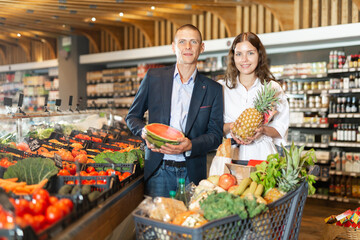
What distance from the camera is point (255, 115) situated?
2.37 meters

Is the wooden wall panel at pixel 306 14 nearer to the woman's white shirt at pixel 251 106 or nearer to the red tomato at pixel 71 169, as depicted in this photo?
the woman's white shirt at pixel 251 106

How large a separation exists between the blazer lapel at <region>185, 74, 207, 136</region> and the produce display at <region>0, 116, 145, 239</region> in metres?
0.53

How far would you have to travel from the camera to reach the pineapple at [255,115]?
2361mm

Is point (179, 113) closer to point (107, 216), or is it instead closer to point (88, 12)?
point (107, 216)

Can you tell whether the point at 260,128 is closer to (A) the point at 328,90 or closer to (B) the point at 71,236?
(B) the point at 71,236

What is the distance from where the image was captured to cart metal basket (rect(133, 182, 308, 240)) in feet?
4.46

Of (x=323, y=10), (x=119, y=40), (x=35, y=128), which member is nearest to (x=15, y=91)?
(x=119, y=40)

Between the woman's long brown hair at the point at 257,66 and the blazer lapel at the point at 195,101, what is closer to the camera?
the blazer lapel at the point at 195,101

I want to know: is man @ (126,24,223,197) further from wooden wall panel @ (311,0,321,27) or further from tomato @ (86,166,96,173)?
wooden wall panel @ (311,0,321,27)

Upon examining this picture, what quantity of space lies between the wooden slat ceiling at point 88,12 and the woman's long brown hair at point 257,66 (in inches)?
158

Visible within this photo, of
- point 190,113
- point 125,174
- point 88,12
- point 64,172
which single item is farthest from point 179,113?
point 88,12

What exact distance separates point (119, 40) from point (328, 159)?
5.71 m

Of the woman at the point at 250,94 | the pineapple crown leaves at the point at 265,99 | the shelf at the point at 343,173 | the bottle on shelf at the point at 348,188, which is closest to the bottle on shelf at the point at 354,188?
→ the bottle on shelf at the point at 348,188

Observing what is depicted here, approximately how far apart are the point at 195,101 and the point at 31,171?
1.07m
